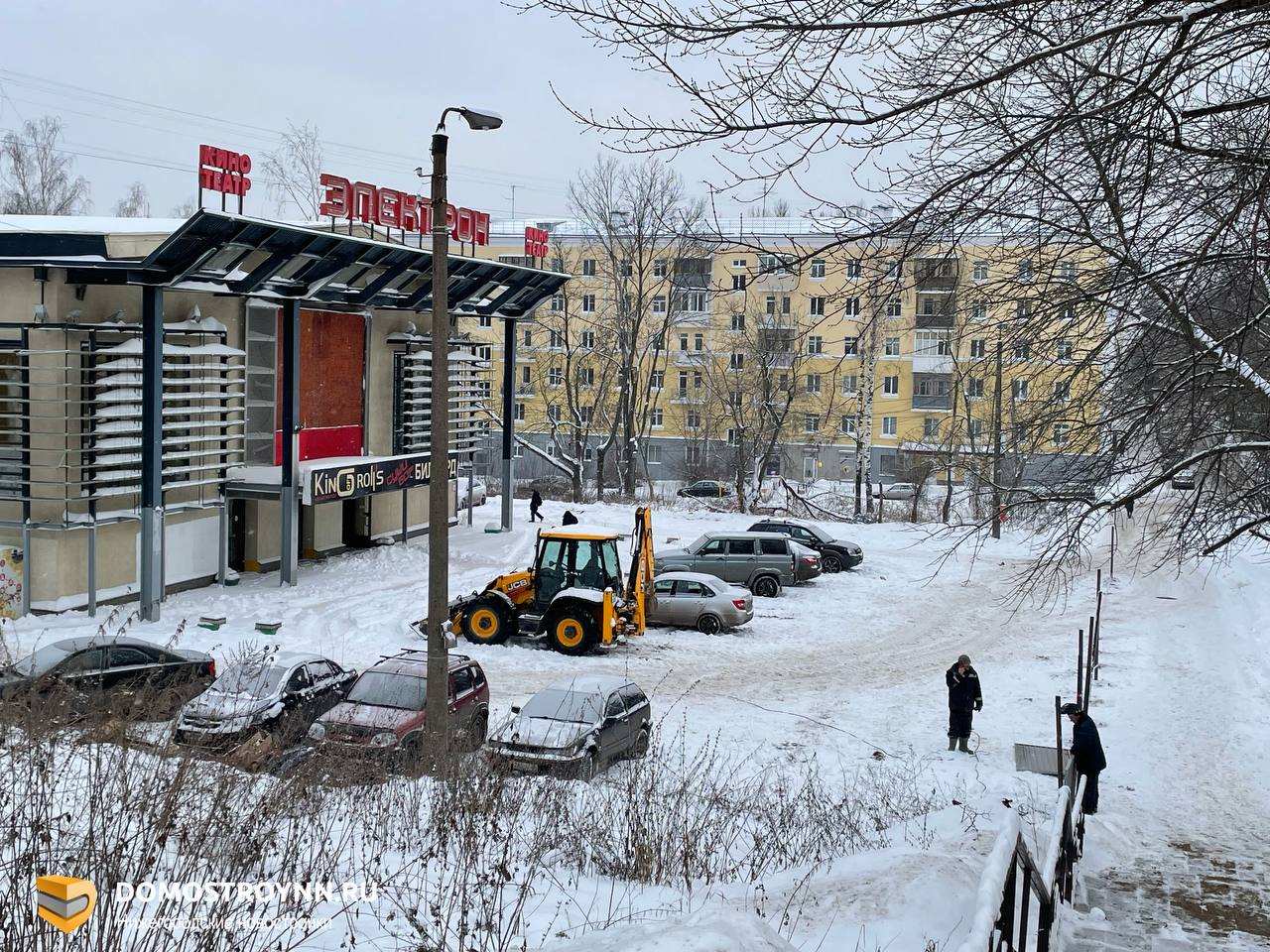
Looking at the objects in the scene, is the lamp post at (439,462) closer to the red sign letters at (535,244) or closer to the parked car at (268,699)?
the parked car at (268,699)

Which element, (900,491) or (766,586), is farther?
(900,491)

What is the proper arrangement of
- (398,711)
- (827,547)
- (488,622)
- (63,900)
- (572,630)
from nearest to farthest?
(63,900), (398,711), (572,630), (488,622), (827,547)

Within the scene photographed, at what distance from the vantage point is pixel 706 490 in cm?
5719

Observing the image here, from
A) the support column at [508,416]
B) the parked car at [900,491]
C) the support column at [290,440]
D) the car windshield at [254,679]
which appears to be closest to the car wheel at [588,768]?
the car windshield at [254,679]

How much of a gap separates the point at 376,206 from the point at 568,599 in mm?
12074

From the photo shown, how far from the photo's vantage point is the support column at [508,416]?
117 feet

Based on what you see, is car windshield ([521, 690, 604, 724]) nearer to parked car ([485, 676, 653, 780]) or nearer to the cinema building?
parked car ([485, 676, 653, 780])

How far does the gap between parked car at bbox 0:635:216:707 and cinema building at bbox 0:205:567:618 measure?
4.46 metres

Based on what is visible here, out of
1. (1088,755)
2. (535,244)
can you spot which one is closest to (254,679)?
(1088,755)

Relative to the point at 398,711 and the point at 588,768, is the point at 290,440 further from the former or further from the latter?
the point at 588,768

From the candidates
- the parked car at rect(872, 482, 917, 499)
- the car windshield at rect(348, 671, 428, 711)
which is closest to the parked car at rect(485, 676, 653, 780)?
the car windshield at rect(348, 671, 428, 711)

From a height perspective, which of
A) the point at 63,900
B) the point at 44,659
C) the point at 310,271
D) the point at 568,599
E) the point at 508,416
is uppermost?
the point at 310,271

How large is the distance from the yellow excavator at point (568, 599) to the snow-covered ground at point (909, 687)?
510 mm

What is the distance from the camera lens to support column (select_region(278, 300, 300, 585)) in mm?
25328
